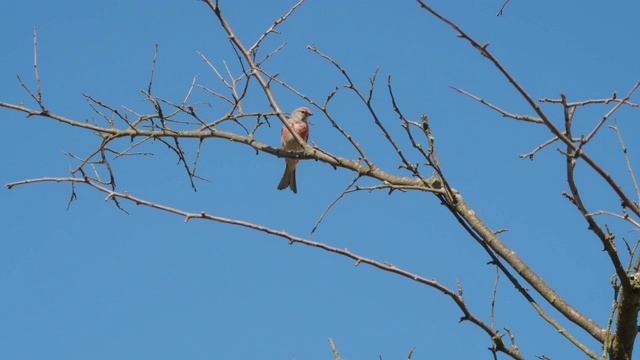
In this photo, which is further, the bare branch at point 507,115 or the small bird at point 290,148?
the small bird at point 290,148

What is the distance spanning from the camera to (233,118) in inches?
170

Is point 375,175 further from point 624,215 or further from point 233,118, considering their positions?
point 624,215

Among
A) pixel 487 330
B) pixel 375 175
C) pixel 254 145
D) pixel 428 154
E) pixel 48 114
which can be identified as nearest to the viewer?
pixel 487 330

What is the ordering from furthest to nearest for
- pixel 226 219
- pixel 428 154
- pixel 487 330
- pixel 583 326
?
pixel 428 154 < pixel 583 326 < pixel 487 330 < pixel 226 219

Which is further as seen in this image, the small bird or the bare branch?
the small bird

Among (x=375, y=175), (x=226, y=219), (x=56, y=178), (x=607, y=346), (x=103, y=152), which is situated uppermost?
(x=103, y=152)

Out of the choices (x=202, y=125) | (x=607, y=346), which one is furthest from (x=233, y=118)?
(x=607, y=346)

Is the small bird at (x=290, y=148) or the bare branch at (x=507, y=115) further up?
the small bird at (x=290, y=148)

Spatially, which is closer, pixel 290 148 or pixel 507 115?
pixel 507 115

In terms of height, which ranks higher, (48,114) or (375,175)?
(48,114)

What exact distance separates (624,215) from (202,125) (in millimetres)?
2573

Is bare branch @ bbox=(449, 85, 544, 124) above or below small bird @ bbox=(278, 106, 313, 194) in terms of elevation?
below

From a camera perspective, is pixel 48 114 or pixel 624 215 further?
pixel 48 114

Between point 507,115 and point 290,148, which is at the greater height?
point 290,148
